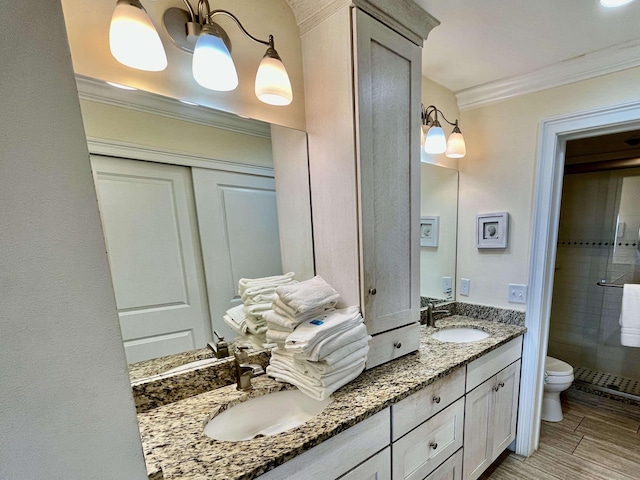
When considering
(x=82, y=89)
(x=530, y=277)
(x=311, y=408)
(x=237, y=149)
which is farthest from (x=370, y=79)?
(x=530, y=277)

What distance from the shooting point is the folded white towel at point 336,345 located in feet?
2.93

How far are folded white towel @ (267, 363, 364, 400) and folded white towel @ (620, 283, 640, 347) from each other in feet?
→ 7.47

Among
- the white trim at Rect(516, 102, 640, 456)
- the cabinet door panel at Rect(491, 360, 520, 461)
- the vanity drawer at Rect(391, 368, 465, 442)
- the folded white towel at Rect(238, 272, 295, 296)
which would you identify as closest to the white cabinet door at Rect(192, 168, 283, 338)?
the folded white towel at Rect(238, 272, 295, 296)

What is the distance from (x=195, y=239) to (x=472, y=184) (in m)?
1.79

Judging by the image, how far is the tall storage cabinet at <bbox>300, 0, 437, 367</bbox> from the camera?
3.37 ft

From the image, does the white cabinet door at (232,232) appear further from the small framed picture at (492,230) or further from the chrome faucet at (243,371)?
the small framed picture at (492,230)

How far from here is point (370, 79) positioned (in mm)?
1046

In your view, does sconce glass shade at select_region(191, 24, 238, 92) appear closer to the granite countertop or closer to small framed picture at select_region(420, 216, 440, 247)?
the granite countertop

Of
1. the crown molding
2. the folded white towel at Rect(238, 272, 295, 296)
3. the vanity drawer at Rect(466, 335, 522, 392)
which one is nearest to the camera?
the crown molding

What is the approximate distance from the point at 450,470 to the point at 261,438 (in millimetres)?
1036

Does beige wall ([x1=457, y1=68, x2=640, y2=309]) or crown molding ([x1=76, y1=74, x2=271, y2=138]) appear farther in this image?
beige wall ([x1=457, y1=68, x2=640, y2=309])

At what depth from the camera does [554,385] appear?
1981 millimetres

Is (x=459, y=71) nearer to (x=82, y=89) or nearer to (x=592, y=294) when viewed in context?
(x=82, y=89)

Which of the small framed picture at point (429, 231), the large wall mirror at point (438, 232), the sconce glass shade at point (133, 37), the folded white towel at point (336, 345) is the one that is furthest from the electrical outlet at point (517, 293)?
the sconce glass shade at point (133, 37)
